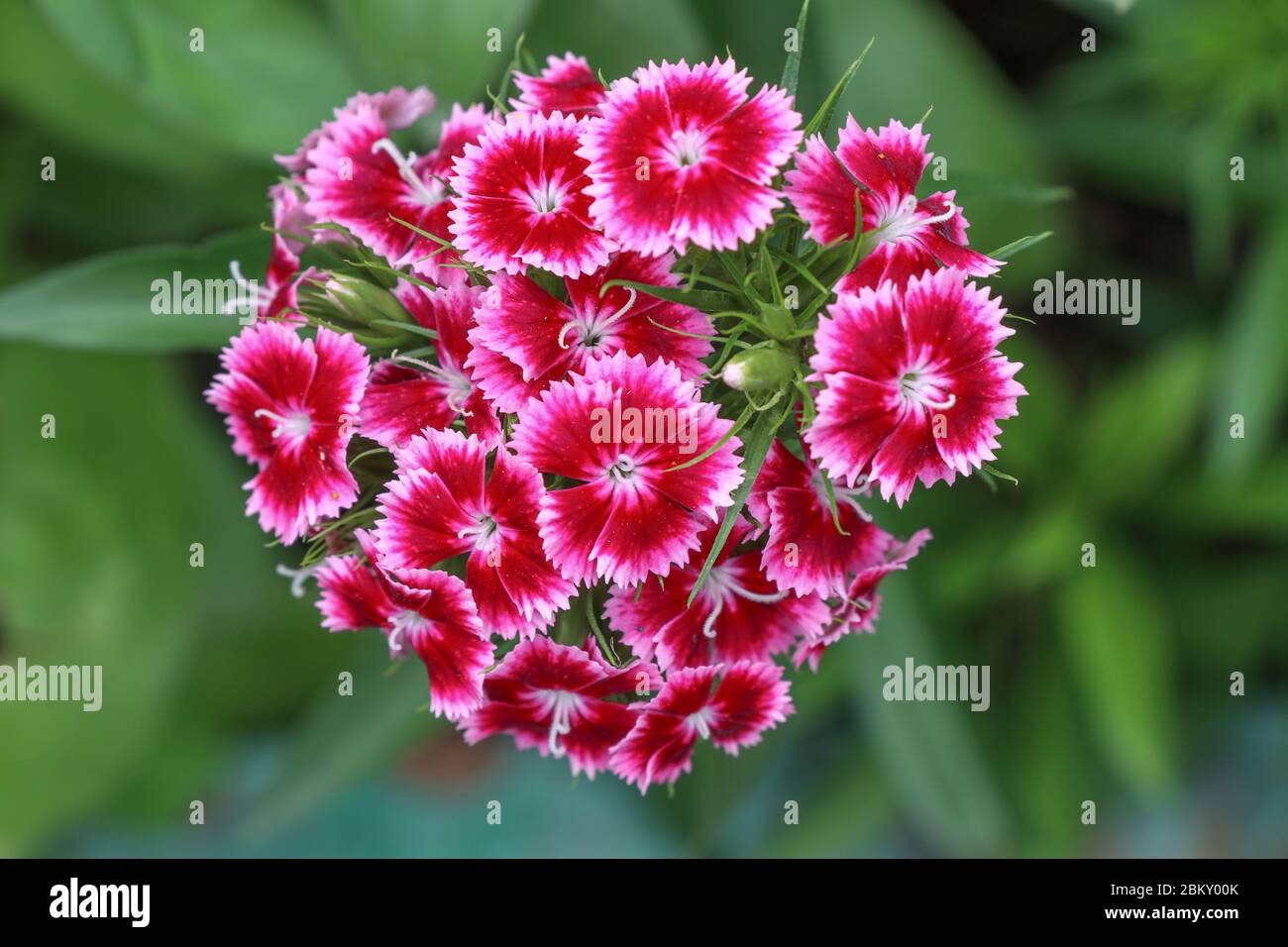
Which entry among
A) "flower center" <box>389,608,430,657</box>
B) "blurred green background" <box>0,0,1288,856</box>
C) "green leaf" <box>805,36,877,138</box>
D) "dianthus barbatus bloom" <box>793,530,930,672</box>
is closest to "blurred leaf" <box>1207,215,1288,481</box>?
"blurred green background" <box>0,0,1288,856</box>

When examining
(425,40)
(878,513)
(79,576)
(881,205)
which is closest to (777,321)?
(881,205)

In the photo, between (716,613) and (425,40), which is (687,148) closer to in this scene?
(716,613)

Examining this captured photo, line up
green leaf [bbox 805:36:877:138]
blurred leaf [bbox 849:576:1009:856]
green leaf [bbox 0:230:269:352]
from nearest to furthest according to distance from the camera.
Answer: green leaf [bbox 805:36:877:138] → green leaf [bbox 0:230:269:352] → blurred leaf [bbox 849:576:1009:856]

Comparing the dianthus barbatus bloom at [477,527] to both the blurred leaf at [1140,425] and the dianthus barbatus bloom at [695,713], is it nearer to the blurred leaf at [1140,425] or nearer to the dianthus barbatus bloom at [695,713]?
the dianthus barbatus bloom at [695,713]

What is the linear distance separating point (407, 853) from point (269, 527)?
6.53 feet

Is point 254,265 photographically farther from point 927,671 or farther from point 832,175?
point 927,671

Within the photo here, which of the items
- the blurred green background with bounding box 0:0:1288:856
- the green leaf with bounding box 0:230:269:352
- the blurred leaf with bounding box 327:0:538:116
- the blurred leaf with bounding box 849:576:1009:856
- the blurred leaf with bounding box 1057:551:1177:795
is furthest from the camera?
the blurred leaf with bounding box 1057:551:1177:795

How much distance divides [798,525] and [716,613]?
126 mm

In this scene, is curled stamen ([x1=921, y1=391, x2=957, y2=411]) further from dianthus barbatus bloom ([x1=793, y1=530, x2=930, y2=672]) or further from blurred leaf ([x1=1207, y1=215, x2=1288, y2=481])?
blurred leaf ([x1=1207, y1=215, x2=1288, y2=481])

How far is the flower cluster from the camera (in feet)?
3.53

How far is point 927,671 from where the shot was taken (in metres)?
2.23

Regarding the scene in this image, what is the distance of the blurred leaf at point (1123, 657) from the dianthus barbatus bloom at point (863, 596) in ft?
4.31

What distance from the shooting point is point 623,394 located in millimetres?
1065
